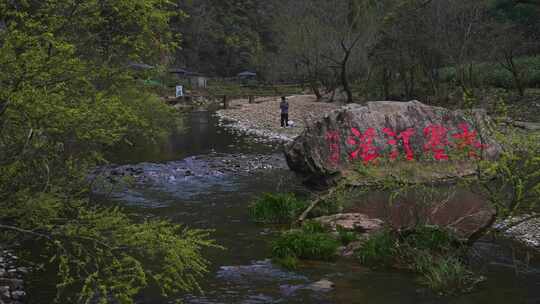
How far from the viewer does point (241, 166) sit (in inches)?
884

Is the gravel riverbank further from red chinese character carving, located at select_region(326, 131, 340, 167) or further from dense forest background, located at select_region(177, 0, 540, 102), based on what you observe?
red chinese character carving, located at select_region(326, 131, 340, 167)

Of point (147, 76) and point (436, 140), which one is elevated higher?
point (147, 76)

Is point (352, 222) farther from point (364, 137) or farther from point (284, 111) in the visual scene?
point (284, 111)

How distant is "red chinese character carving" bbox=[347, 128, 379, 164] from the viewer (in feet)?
53.9

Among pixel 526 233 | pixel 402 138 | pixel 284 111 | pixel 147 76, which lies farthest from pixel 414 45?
pixel 147 76

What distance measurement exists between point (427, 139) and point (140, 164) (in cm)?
1147

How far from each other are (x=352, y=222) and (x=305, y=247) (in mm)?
2245

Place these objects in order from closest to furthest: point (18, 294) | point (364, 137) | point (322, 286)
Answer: point (18, 294), point (322, 286), point (364, 137)

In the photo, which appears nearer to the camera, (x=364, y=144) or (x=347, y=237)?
(x=347, y=237)

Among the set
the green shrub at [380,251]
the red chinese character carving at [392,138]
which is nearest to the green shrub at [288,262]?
the green shrub at [380,251]

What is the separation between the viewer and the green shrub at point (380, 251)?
10.6 meters

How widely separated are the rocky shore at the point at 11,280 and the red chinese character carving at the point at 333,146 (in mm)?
8542

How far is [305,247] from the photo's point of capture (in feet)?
36.6

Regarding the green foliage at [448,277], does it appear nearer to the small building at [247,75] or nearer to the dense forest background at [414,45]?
the dense forest background at [414,45]
